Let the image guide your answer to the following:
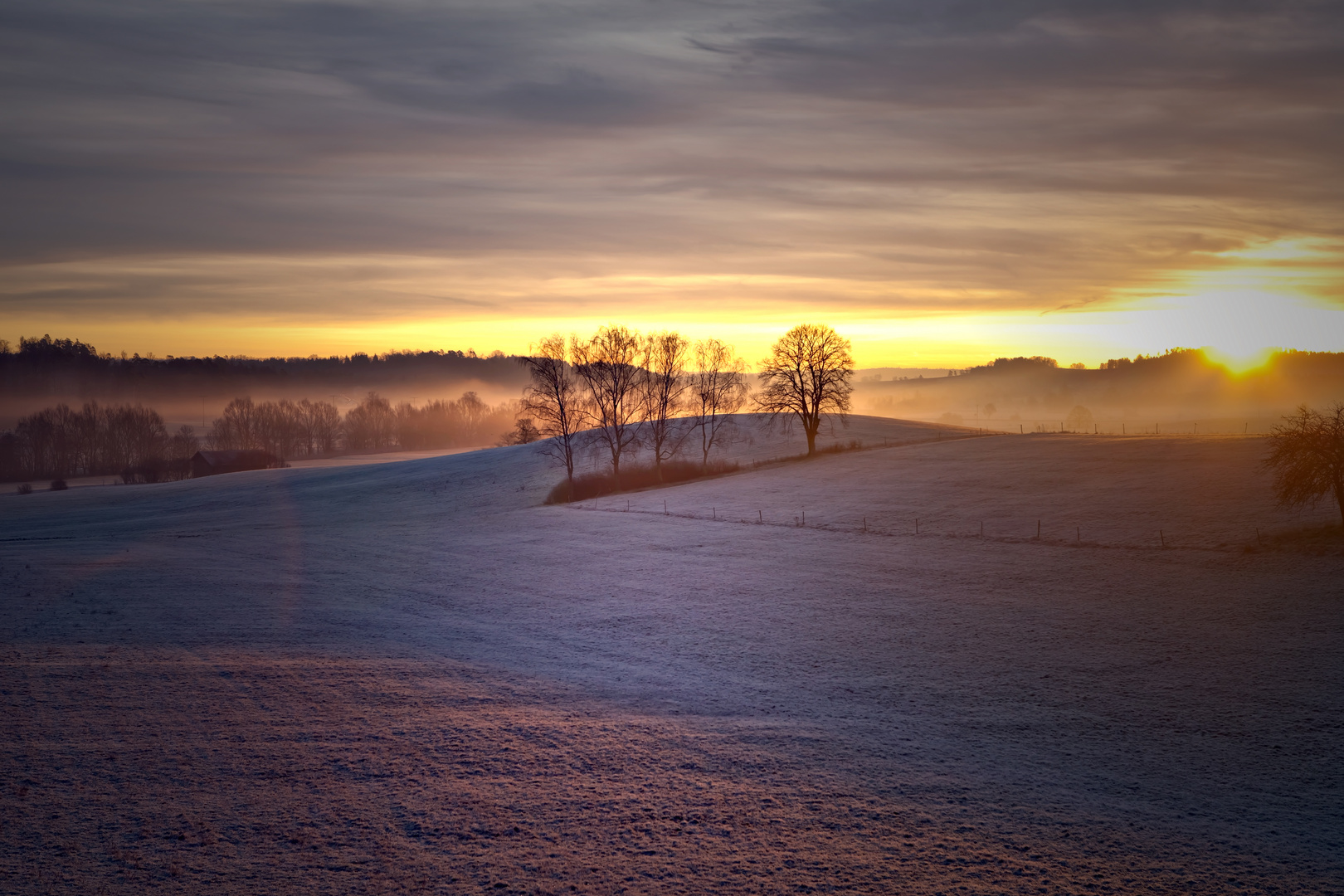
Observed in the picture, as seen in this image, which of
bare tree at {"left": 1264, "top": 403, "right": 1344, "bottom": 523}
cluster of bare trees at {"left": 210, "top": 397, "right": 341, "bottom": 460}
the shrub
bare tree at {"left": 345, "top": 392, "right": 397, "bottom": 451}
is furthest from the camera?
bare tree at {"left": 345, "top": 392, "right": 397, "bottom": 451}

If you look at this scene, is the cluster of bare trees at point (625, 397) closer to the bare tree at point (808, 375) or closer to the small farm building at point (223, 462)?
the bare tree at point (808, 375)

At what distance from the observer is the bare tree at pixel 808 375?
71.2 m

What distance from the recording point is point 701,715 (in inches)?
623

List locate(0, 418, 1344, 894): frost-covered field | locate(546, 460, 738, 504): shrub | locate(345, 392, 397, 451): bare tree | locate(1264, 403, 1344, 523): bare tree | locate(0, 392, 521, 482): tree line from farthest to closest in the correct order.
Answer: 1. locate(345, 392, 397, 451): bare tree
2. locate(0, 392, 521, 482): tree line
3. locate(546, 460, 738, 504): shrub
4. locate(1264, 403, 1344, 523): bare tree
5. locate(0, 418, 1344, 894): frost-covered field

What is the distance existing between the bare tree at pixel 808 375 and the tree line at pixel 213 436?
3224 cm

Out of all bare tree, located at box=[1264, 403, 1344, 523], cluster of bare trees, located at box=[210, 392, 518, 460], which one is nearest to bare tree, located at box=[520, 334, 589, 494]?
bare tree, located at box=[1264, 403, 1344, 523]

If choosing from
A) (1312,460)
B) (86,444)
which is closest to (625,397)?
(1312,460)

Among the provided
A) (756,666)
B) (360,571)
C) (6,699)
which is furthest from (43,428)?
(756,666)

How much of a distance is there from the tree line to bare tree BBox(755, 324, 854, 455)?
32.2 meters

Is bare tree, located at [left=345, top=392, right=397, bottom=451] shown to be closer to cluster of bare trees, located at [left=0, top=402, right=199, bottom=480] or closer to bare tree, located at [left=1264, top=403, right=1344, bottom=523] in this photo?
cluster of bare trees, located at [left=0, top=402, right=199, bottom=480]

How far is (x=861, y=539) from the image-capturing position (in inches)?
1460

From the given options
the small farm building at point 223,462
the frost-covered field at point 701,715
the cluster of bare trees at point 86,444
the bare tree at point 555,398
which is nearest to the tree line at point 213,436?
the cluster of bare trees at point 86,444

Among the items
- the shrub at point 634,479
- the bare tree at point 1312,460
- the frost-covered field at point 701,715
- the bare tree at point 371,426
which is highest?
the bare tree at point 371,426

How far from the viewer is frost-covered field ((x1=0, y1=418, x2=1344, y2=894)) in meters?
10.5
